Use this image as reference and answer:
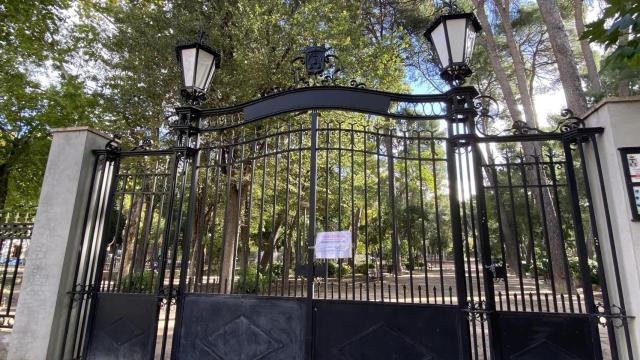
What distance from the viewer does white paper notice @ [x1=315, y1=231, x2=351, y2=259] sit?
3.91 meters

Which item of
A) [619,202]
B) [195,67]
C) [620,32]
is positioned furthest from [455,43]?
[195,67]

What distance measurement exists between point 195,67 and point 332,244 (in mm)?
2835

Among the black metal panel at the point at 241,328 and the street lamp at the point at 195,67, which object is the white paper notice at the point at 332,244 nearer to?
the black metal panel at the point at 241,328

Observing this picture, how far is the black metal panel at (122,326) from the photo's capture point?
4.16m

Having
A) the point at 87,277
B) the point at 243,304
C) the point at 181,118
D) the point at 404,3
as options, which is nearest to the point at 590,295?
the point at 243,304

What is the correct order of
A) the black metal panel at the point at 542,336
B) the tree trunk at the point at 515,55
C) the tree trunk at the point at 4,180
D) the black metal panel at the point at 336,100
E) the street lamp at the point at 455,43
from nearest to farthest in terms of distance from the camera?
1. the black metal panel at the point at 542,336
2. the street lamp at the point at 455,43
3. the black metal panel at the point at 336,100
4. the tree trunk at the point at 515,55
5. the tree trunk at the point at 4,180

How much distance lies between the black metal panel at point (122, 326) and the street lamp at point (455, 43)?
14.0 feet

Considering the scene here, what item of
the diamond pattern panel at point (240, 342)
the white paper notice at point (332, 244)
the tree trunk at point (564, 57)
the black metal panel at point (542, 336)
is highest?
the tree trunk at point (564, 57)

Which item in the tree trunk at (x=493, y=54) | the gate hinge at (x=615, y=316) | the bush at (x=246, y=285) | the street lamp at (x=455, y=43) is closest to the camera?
the gate hinge at (x=615, y=316)

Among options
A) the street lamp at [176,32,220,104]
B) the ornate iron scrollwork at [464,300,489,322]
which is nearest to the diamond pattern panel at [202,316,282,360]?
the ornate iron scrollwork at [464,300,489,322]

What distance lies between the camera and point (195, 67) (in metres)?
4.52

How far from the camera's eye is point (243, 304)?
4059 mm

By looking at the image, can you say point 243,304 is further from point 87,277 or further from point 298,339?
point 87,277

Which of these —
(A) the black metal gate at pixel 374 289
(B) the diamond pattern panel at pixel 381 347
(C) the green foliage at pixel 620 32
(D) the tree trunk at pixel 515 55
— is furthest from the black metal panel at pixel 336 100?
(D) the tree trunk at pixel 515 55
